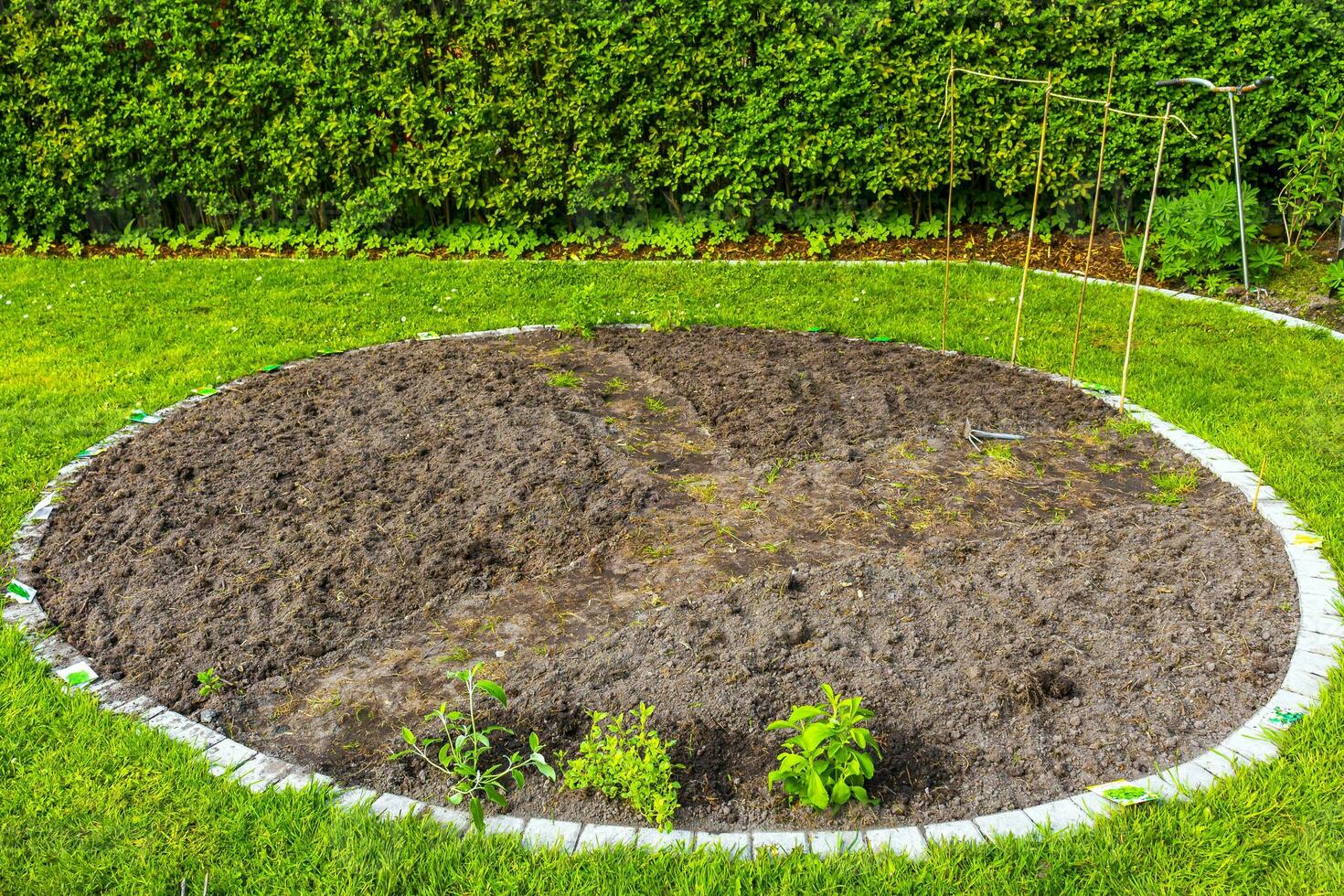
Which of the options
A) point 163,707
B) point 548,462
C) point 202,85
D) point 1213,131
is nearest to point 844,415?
point 548,462

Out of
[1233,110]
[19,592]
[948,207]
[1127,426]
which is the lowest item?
[19,592]

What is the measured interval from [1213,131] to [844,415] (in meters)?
4.34

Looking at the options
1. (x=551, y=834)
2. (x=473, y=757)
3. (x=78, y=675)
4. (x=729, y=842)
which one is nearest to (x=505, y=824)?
(x=551, y=834)

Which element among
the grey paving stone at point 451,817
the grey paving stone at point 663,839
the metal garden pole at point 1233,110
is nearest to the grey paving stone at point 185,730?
the grey paving stone at point 451,817

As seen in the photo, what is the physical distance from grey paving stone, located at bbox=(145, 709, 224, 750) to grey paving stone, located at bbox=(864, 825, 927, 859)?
1886 millimetres

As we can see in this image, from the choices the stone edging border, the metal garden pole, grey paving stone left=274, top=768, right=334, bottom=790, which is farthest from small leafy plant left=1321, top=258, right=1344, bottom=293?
grey paving stone left=274, top=768, right=334, bottom=790

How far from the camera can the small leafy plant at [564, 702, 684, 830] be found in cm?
269

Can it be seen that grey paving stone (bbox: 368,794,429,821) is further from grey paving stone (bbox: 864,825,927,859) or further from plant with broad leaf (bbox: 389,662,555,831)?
grey paving stone (bbox: 864,825,927,859)

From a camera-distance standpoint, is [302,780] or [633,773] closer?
[633,773]

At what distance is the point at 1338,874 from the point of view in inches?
99.0

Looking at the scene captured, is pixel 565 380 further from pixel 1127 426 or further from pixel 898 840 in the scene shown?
pixel 898 840

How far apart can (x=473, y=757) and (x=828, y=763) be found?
3.24 ft

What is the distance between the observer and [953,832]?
2.65 meters

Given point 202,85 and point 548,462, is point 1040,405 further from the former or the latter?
point 202,85
